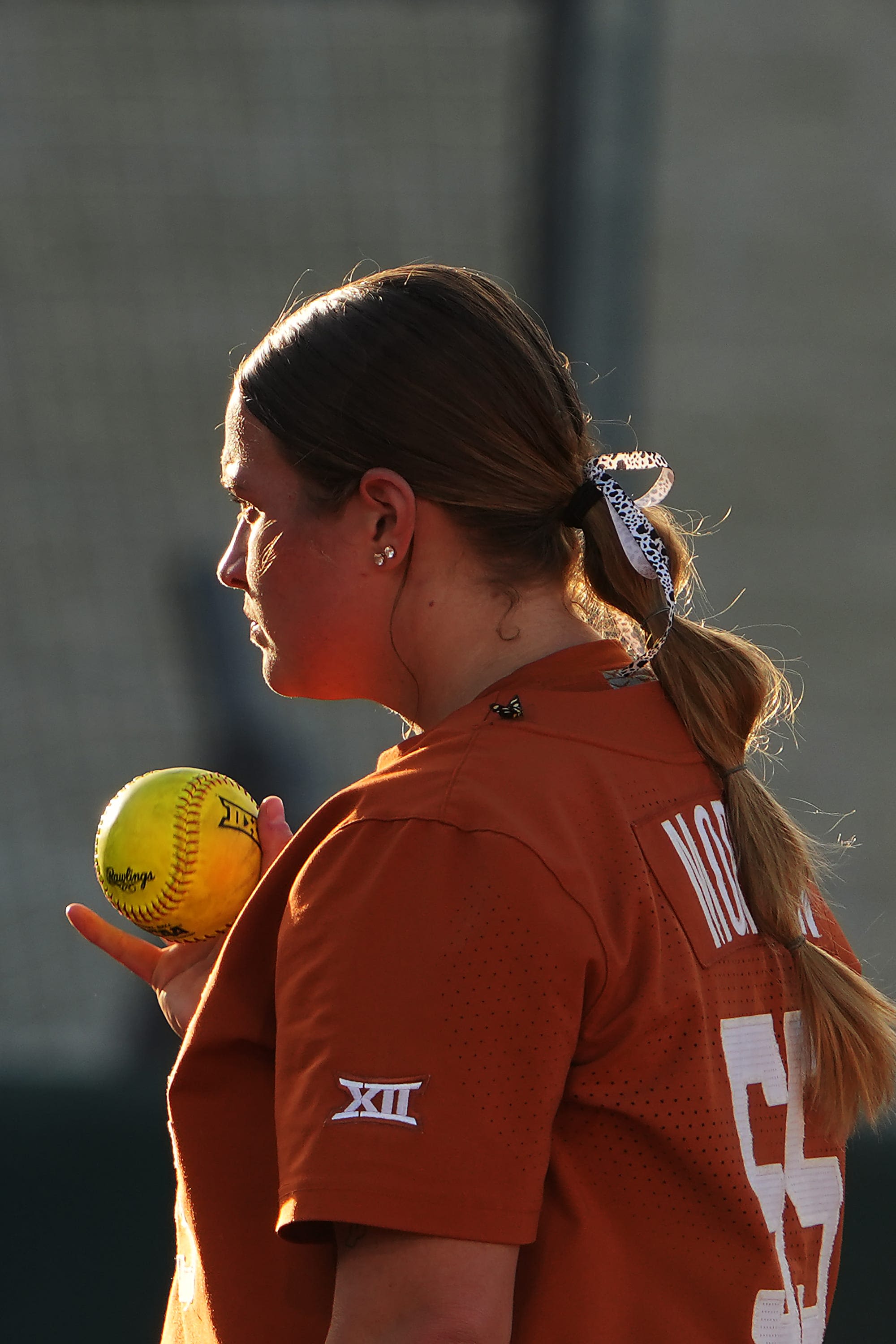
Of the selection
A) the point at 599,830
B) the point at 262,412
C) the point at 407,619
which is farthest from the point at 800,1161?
the point at 262,412

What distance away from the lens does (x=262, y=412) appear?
1350mm

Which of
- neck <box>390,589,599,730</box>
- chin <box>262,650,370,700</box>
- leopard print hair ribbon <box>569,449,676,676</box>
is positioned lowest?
chin <box>262,650,370,700</box>

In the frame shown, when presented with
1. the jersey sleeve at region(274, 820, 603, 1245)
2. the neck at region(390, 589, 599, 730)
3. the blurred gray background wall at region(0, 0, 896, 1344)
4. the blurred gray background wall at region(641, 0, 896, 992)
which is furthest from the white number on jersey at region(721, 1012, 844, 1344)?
the blurred gray background wall at region(641, 0, 896, 992)

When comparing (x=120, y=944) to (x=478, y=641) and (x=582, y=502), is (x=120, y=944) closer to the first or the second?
(x=478, y=641)

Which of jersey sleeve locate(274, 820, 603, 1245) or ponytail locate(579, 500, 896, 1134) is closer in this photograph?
jersey sleeve locate(274, 820, 603, 1245)

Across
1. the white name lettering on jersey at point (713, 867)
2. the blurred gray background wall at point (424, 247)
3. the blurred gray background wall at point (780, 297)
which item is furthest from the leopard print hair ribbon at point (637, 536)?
the blurred gray background wall at point (780, 297)

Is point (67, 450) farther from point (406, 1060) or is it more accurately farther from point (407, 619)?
point (406, 1060)

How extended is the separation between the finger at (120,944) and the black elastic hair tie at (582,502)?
73 centimetres

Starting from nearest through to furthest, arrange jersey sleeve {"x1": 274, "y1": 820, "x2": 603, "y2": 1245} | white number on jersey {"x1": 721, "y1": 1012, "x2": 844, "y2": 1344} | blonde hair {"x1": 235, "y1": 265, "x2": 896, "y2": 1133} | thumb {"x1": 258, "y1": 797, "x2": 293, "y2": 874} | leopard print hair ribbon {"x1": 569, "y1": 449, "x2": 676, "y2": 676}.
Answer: jersey sleeve {"x1": 274, "y1": 820, "x2": 603, "y2": 1245}, white number on jersey {"x1": 721, "y1": 1012, "x2": 844, "y2": 1344}, blonde hair {"x1": 235, "y1": 265, "x2": 896, "y2": 1133}, leopard print hair ribbon {"x1": 569, "y1": 449, "x2": 676, "y2": 676}, thumb {"x1": 258, "y1": 797, "x2": 293, "y2": 874}

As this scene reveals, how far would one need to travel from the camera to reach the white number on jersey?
1.11 metres

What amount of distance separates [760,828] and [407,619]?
15.3 inches

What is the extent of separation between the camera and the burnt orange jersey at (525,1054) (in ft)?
3.17

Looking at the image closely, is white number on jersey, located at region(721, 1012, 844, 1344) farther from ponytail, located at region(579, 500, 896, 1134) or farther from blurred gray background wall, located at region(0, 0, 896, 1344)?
blurred gray background wall, located at region(0, 0, 896, 1344)

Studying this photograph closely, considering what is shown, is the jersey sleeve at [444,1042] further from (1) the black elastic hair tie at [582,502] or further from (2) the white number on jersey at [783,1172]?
(1) the black elastic hair tie at [582,502]
